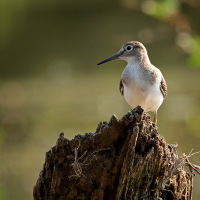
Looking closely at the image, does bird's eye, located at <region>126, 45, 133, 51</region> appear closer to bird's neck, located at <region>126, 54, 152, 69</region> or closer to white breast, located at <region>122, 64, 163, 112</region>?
bird's neck, located at <region>126, 54, 152, 69</region>

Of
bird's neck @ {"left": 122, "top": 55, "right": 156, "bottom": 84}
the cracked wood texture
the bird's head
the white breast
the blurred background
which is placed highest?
the blurred background

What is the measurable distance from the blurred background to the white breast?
0.72 meters

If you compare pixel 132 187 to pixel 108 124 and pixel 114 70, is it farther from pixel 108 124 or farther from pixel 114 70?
pixel 114 70

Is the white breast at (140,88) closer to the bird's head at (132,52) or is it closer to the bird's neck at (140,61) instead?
the bird's neck at (140,61)

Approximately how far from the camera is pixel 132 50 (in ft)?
26.9

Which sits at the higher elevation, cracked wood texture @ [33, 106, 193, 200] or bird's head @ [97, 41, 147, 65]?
bird's head @ [97, 41, 147, 65]

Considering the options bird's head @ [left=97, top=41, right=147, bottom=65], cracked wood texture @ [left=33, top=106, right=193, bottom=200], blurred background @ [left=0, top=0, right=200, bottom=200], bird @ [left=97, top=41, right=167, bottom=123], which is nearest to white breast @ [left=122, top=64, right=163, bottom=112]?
bird @ [left=97, top=41, right=167, bottom=123]

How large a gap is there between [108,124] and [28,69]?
12.8m

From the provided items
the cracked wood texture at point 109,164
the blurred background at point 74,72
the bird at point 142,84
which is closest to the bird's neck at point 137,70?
the bird at point 142,84

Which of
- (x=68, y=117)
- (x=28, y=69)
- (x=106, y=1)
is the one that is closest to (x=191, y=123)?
(x=68, y=117)

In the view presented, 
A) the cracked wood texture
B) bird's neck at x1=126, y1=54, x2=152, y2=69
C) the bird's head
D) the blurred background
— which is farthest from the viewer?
the blurred background

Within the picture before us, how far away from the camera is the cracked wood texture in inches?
209

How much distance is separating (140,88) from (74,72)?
31.5 ft

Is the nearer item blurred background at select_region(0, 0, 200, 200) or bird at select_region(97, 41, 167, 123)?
bird at select_region(97, 41, 167, 123)
